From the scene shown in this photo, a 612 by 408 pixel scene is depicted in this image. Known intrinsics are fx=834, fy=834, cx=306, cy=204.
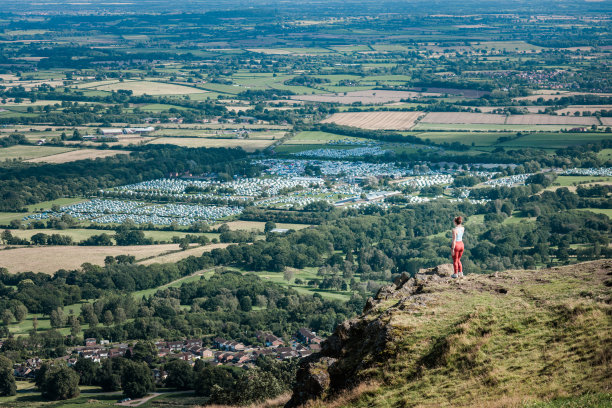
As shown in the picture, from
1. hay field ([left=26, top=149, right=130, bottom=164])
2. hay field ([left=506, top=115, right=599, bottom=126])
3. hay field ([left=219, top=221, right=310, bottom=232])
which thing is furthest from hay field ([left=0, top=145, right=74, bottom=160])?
hay field ([left=506, top=115, right=599, bottom=126])

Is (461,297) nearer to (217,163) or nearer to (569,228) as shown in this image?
(569,228)

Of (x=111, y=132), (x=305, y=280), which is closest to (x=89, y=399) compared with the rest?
(x=305, y=280)

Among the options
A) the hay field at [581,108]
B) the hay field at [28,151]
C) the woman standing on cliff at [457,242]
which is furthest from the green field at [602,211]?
the hay field at [28,151]

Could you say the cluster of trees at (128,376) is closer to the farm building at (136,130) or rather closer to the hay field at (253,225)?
the hay field at (253,225)

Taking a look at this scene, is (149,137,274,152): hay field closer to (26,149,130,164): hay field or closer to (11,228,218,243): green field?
(26,149,130,164): hay field

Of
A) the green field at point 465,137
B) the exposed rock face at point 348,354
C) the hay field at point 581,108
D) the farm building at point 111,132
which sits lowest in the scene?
the farm building at point 111,132

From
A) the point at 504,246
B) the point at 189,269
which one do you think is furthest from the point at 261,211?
the point at 504,246
